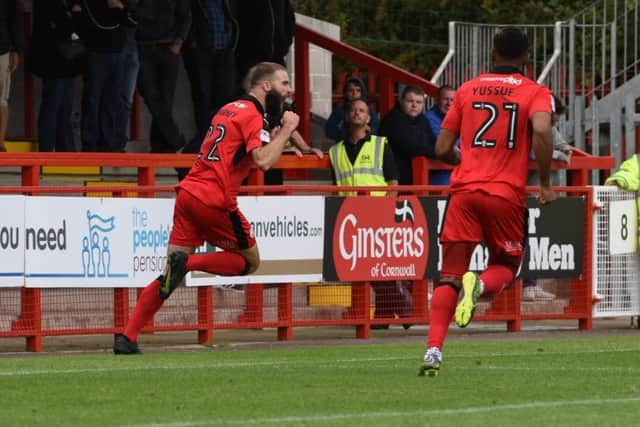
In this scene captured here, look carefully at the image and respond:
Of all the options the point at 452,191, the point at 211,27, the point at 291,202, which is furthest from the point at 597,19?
the point at 452,191

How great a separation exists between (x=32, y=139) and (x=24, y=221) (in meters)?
5.97

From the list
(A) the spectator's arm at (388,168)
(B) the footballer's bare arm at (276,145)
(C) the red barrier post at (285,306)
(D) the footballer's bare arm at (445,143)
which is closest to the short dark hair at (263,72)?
(B) the footballer's bare arm at (276,145)

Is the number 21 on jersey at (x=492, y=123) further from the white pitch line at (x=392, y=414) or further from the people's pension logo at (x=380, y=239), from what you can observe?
the people's pension logo at (x=380, y=239)

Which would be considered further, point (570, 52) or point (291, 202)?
point (570, 52)

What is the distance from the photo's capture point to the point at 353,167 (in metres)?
16.9

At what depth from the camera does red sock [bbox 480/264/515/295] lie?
11.2 meters

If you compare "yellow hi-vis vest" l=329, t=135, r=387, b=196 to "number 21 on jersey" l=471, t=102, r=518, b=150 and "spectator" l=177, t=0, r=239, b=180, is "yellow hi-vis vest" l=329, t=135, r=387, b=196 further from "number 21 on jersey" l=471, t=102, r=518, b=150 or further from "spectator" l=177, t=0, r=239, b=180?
"number 21 on jersey" l=471, t=102, r=518, b=150

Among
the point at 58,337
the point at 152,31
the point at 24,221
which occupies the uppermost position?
the point at 152,31

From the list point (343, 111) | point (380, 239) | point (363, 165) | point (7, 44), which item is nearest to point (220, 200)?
point (380, 239)

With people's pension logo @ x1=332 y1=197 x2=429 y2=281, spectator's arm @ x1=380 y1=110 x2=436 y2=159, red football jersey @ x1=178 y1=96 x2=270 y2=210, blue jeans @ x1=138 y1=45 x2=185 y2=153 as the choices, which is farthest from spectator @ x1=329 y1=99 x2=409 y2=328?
red football jersey @ x1=178 y1=96 x2=270 y2=210

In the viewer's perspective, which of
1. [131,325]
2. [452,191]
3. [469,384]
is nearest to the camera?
[469,384]

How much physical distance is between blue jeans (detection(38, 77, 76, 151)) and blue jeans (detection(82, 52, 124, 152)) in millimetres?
557

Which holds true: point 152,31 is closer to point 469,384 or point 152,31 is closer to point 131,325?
point 131,325

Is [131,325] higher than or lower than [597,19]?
lower
